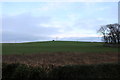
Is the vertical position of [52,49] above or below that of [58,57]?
above

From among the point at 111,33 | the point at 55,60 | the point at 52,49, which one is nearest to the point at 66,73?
the point at 55,60

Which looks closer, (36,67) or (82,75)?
(82,75)

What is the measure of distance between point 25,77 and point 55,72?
1.80 metres

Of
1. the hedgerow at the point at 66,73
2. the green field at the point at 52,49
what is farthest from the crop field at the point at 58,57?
the hedgerow at the point at 66,73

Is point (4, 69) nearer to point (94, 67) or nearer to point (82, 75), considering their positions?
point (82, 75)

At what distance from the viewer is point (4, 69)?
9961 millimetres

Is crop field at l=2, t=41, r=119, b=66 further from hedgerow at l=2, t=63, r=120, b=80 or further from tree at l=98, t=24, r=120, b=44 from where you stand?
tree at l=98, t=24, r=120, b=44

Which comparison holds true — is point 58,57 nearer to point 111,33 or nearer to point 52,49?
point 52,49

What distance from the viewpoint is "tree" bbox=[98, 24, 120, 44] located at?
127 feet

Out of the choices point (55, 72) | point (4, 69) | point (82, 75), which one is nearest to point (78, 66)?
point (82, 75)

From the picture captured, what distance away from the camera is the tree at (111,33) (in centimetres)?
3871

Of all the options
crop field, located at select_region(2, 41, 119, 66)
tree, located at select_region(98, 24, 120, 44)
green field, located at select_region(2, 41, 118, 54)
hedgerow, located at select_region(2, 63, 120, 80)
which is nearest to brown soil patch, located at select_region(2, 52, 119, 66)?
crop field, located at select_region(2, 41, 119, 66)

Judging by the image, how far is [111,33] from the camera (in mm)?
40344

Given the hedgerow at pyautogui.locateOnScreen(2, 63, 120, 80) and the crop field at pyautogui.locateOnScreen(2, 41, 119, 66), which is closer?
the hedgerow at pyautogui.locateOnScreen(2, 63, 120, 80)
